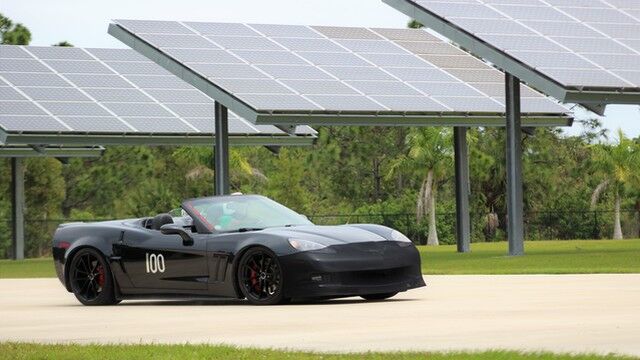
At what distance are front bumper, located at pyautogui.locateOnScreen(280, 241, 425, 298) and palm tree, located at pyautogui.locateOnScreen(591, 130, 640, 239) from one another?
198 ft

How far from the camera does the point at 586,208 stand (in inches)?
2992

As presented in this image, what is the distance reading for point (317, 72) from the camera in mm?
37031

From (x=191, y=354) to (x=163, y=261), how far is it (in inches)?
298

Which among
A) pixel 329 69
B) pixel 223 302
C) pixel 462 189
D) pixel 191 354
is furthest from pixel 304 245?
pixel 462 189

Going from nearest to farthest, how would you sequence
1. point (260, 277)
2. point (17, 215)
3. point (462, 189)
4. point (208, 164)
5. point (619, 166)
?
point (260, 277) → point (462, 189) → point (17, 215) → point (208, 164) → point (619, 166)

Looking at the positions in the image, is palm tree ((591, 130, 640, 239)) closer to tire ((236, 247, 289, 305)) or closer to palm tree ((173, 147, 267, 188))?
palm tree ((173, 147, 267, 188))

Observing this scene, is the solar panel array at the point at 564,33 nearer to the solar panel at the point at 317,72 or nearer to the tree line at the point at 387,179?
the solar panel at the point at 317,72

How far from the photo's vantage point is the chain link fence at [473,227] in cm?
6719

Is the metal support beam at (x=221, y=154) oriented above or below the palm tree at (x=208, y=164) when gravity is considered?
below

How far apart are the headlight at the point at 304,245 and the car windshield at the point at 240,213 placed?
1.07 m

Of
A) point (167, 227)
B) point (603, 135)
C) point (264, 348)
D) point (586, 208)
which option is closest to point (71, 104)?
point (167, 227)

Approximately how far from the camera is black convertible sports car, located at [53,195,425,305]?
16.0 m

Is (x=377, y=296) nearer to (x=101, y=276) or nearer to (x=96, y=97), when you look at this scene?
(x=101, y=276)

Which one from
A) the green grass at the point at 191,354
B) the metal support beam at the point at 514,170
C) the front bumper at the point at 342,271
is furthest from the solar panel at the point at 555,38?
the green grass at the point at 191,354
